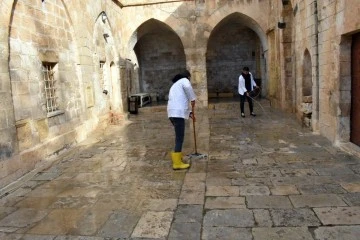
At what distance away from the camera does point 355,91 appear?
20.2 ft

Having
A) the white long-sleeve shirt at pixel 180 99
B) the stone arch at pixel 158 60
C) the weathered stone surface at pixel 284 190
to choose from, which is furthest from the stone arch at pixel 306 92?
the stone arch at pixel 158 60

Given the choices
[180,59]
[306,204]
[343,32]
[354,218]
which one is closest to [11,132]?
[306,204]

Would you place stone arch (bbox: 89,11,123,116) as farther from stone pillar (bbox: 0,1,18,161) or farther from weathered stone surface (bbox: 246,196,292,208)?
weathered stone surface (bbox: 246,196,292,208)

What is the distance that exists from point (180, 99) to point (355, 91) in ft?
10.4

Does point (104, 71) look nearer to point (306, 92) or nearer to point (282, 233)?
point (306, 92)

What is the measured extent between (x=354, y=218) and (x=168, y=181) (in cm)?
240

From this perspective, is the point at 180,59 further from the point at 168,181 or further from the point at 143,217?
the point at 143,217

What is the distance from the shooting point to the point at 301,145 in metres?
6.64

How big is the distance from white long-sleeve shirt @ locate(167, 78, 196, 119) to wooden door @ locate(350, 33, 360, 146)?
115 inches

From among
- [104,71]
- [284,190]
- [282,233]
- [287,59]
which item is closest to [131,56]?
[104,71]

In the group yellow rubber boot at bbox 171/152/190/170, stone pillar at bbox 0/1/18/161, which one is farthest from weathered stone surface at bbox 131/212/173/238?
stone pillar at bbox 0/1/18/161

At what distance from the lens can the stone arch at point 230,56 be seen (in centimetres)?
1641

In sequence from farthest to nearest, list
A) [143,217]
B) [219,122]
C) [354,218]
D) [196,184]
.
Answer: [219,122] < [196,184] < [143,217] < [354,218]

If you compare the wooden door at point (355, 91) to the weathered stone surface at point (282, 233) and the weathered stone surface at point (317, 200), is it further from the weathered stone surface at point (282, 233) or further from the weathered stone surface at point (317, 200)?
the weathered stone surface at point (282, 233)
